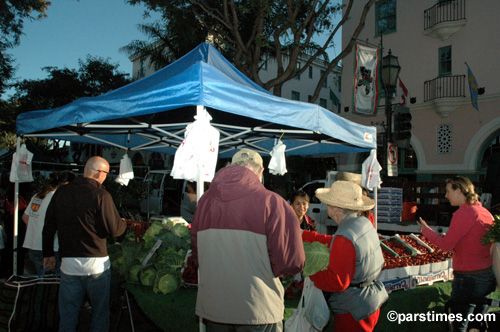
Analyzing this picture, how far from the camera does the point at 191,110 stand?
17.8 feet

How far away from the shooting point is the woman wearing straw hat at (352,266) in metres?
2.55

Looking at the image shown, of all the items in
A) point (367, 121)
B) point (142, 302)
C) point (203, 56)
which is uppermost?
point (367, 121)

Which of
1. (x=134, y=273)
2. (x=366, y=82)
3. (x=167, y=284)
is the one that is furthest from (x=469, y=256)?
(x=366, y=82)

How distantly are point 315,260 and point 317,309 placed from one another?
342 millimetres

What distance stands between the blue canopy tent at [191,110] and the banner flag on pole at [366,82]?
6709mm

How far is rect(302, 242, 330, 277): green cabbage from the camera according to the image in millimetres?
2678

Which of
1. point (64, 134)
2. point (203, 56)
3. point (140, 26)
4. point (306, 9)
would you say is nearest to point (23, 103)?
point (140, 26)

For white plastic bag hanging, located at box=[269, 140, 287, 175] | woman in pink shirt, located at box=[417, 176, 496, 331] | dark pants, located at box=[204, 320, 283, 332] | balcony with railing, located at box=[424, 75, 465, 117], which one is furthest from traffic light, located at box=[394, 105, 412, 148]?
balcony with railing, located at box=[424, 75, 465, 117]

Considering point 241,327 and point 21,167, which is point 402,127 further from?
point 21,167

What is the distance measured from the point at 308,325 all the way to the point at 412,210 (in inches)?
277

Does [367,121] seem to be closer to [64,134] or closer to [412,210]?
[412,210]

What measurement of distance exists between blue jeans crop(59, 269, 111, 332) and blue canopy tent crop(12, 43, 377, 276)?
4.24ft

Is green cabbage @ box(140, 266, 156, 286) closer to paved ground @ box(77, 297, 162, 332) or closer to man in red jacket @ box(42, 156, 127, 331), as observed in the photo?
man in red jacket @ box(42, 156, 127, 331)

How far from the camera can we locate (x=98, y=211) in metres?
3.31
